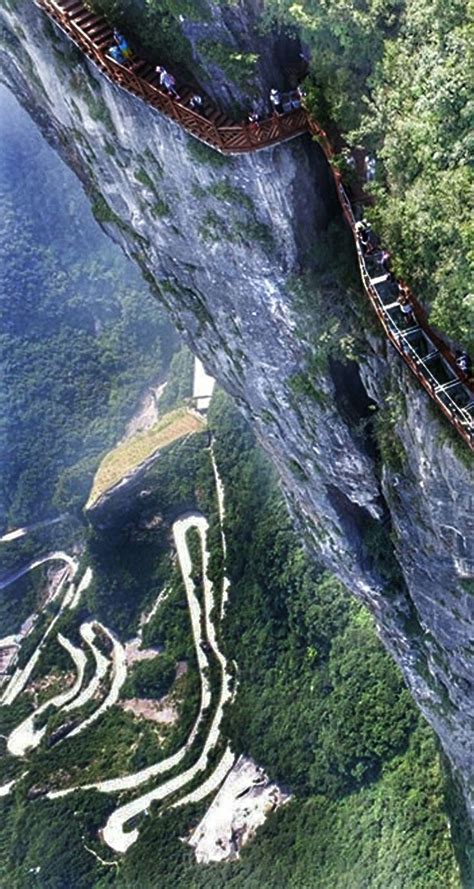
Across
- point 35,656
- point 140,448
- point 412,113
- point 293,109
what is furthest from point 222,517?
point 412,113

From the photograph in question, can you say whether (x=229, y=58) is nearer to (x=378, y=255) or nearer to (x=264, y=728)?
(x=378, y=255)

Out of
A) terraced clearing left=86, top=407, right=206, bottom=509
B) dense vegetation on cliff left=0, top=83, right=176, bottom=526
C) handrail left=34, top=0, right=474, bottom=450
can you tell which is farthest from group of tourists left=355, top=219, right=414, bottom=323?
dense vegetation on cliff left=0, top=83, right=176, bottom=526

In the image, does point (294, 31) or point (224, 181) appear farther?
point (224, 181)

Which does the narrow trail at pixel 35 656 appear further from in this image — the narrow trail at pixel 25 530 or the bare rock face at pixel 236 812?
the bare rock face at pixel 236 812

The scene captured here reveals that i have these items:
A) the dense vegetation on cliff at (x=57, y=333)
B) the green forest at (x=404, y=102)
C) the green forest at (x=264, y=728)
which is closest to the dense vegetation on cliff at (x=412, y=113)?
the green forest at (x=404, y=102)

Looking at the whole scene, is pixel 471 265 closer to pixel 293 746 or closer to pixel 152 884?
pixel 293 746

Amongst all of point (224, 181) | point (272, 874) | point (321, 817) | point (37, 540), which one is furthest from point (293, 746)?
point (224, 181)

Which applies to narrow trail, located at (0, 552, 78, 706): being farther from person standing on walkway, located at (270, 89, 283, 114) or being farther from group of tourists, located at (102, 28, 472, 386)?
person standing on walkway, located at (270, 89, 283, 114)
